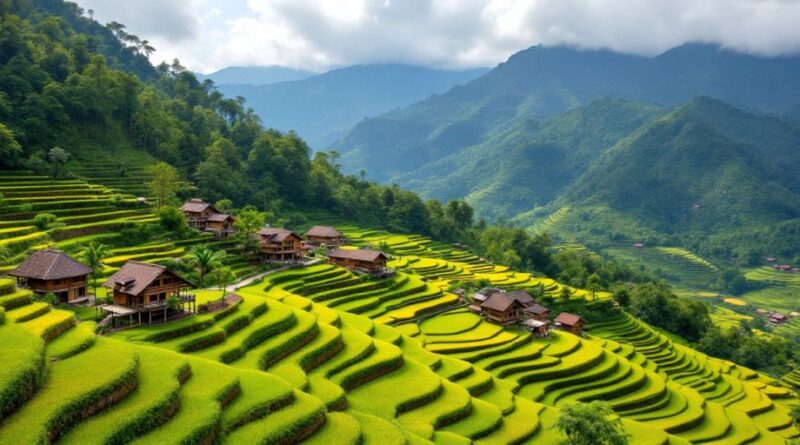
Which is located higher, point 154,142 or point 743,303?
point 154,142

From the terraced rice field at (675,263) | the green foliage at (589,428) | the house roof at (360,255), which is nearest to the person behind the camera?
the green foliage at (589,428)

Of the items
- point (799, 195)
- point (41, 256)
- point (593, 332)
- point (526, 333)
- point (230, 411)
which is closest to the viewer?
point (230, 411)

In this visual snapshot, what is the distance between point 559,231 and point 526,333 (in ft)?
394

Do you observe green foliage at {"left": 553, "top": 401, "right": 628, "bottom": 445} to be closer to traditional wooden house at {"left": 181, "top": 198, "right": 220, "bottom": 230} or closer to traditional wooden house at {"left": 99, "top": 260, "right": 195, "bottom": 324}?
traditional wooden house at {"left": 99, "top": 260, "right": 195, "bottom": 324}

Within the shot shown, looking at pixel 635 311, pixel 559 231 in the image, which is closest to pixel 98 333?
pixel 635 311

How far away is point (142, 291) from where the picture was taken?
79.2ft

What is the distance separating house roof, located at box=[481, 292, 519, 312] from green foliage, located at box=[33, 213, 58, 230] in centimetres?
3484

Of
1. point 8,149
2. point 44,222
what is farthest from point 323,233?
point 8,149

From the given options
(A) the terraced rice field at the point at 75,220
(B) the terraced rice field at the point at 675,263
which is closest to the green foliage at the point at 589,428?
(A) the terraced rice field at the point at 75,220

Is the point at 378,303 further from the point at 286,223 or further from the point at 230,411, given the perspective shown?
the point at 286,223

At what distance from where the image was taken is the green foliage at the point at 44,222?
37.2 meters

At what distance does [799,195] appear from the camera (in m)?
176

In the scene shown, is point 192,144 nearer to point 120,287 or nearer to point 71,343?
point 120,287

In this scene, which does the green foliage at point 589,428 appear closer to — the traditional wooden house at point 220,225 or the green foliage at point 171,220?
the green foliage at point 171,220
